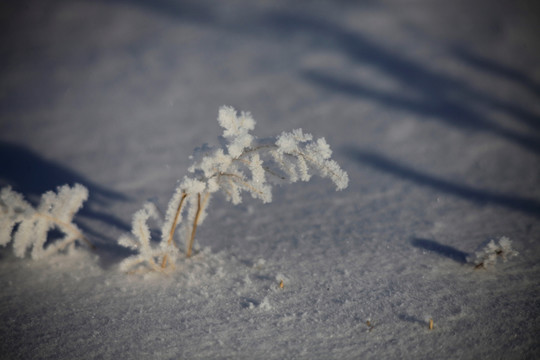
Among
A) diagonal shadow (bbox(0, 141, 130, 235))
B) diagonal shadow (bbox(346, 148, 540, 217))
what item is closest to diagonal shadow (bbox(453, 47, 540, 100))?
diagonal shadow (bbox(346, 148, 540, 217))

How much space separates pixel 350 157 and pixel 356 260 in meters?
1.17

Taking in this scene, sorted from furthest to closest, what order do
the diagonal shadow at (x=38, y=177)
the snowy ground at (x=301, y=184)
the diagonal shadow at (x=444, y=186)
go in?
the diagonal shadow at (x=38, y=177), the diagonal shadow at (x=444, y=186), the snowy ground at (x=301, y=184)

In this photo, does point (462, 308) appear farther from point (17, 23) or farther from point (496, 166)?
point (17, 23)

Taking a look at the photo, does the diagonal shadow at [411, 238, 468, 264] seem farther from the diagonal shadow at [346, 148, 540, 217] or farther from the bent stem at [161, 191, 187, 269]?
the bent stem at [161, 191, 187, 269]

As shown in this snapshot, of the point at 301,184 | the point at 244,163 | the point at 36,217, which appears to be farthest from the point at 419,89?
the point at 36,217

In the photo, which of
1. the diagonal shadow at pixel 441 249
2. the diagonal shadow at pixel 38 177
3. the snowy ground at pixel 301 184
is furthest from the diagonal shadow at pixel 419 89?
the diagonal shadow at pixel 38 177

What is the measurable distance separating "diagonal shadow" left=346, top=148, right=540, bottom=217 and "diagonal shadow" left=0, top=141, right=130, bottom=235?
1.82m

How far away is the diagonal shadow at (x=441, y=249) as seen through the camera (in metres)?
1.55

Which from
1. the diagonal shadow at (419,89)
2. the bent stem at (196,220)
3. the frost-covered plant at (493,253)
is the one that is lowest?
the bent stem at (196,220)

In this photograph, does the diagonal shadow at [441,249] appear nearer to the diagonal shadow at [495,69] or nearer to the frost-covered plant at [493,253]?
the frost-covered plant at [493,253]

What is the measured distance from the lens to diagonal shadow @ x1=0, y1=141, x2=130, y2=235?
2.38 m

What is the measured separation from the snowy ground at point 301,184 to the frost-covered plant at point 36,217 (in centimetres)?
16

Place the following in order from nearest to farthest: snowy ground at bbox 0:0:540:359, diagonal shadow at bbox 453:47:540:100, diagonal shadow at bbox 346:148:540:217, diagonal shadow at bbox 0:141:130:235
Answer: snowy ground at bbox 0:0:540:359, diagonal shadow at bbox 346:148:540:217, diagonal shadow at bbox 0:141:130:235, diagonal shadow at bbox 453:47:540:100

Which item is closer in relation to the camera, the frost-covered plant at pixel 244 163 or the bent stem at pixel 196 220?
the frost-covered plant at pixel 244 163
